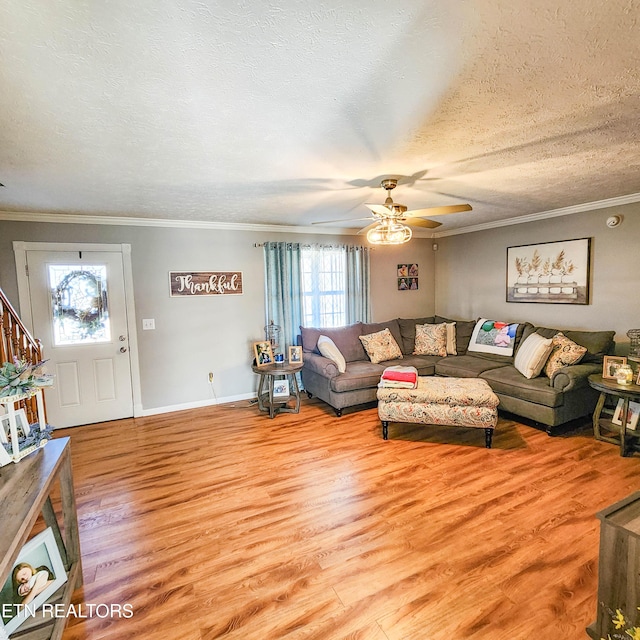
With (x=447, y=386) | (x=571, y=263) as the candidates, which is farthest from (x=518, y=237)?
(x=447, y=386)

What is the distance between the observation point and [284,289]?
485 centimetres

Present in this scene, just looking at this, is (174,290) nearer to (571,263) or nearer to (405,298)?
(405,298)

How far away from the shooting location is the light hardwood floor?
1.63m

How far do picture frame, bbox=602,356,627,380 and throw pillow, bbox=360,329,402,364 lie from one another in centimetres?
225

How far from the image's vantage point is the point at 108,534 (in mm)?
2229

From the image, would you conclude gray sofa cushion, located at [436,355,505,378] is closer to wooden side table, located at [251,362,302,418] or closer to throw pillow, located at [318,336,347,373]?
throw pillow, located at [318,336,347,373]

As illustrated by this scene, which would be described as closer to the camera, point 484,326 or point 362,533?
point 362,533

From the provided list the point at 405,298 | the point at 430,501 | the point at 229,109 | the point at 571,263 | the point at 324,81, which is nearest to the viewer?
the point at 324,81

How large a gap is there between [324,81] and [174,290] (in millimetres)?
3475

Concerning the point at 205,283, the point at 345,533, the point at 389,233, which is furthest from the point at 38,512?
the point at 205,283

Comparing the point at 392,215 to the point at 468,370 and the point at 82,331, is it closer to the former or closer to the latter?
the point at 468,370

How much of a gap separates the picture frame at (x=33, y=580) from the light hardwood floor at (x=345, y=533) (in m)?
0.24

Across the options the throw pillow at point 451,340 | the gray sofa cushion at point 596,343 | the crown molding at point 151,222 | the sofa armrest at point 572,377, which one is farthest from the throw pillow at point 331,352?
the gray sofa cushion at point 596,343

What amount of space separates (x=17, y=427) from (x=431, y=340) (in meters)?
4.62
